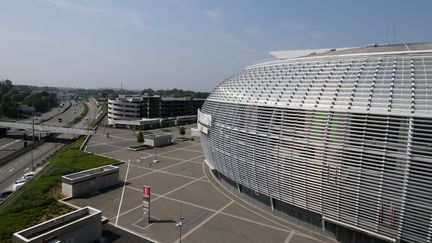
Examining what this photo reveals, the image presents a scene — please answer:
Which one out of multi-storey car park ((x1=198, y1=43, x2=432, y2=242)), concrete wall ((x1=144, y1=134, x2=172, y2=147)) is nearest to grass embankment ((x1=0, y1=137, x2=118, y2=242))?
multi-storey car park ((x1=198, y1=43, x2=432, y2=242))

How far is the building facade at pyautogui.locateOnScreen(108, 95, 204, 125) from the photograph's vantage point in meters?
129

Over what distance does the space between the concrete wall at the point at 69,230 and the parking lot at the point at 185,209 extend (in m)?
3.22

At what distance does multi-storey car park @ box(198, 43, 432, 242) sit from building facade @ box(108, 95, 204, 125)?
8838 centimetres

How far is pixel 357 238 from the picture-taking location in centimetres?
2875

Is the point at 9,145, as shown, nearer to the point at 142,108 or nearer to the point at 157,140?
the point at 157,140

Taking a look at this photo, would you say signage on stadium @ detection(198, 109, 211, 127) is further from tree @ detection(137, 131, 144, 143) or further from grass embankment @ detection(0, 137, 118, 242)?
tree @ detection(137, 131, 144, 143)

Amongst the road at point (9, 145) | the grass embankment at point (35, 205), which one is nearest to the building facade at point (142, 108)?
the road at point (9, 145)

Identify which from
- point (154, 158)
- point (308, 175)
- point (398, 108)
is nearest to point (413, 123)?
point (398, 108)

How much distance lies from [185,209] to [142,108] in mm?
101718

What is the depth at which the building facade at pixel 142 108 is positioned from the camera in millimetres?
128750

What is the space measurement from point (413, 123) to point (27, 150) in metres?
88.6

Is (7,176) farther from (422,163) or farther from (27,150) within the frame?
(422,163)

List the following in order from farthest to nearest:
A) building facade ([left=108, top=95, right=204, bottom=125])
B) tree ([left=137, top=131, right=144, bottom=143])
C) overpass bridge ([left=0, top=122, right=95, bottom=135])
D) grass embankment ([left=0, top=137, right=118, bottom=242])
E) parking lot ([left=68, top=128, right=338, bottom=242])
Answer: building facade ([left=108, top=95, right=204, bottom=125]) < overpass bridge ([left=0, top=122, right=95, bottom=135]) < tree ([left=137, top=131, right=144, bottom=143]) < grass embankment ([left=0, top=137, right=118, bottom=242]) < parking lot ([left=68, top=128, right=338, bottom=242])

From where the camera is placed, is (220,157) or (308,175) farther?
(220,157)
